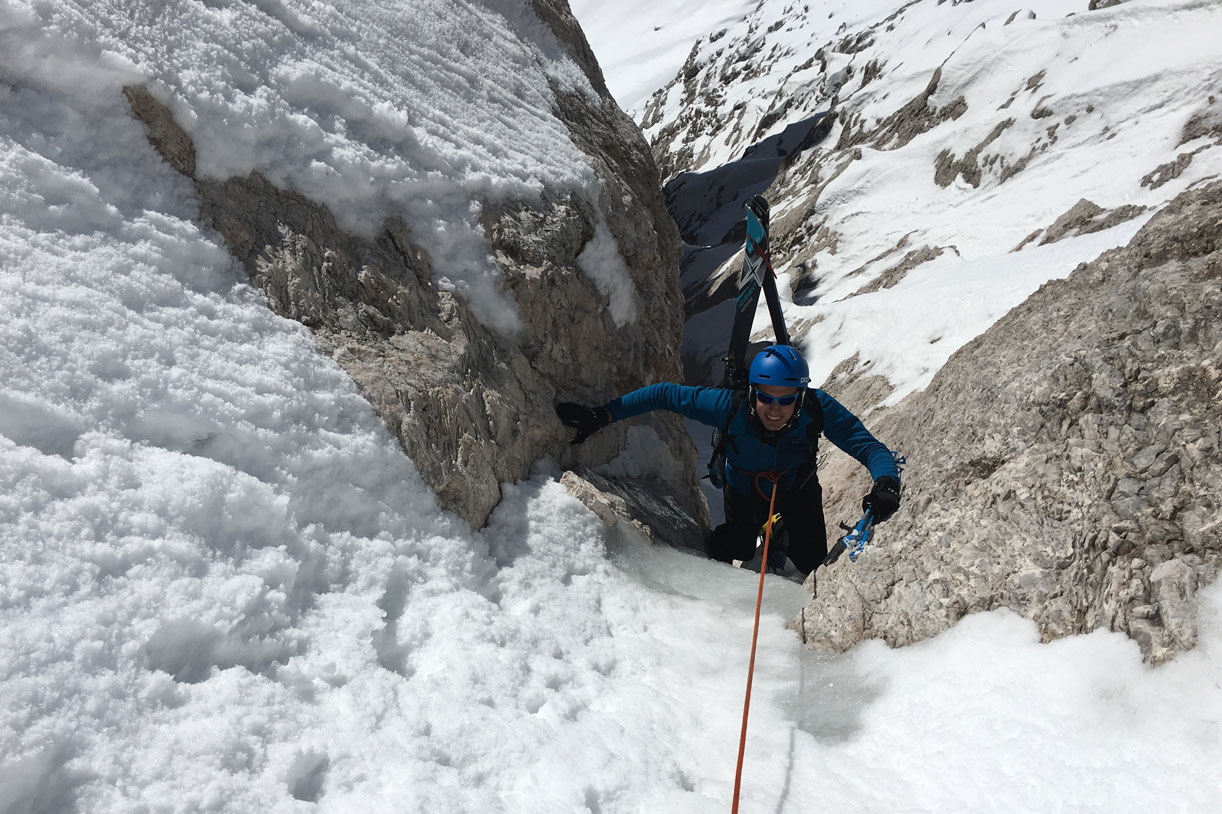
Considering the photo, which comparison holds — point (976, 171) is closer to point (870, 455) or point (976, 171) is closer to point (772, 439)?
point (772, 439)

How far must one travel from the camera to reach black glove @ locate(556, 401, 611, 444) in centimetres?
582

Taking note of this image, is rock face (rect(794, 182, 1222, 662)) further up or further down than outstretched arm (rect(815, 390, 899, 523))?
further up

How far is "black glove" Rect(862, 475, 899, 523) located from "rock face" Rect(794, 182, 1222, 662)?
10cm

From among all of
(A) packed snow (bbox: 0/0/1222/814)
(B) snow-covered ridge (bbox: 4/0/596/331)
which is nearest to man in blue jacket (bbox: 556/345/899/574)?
(A) packed snow (bbox: 0/0/1222/814)

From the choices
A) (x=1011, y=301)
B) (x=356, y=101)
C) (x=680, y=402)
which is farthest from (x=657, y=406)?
(x=1011, y=301)

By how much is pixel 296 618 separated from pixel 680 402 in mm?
3631

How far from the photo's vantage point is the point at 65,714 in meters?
2.25

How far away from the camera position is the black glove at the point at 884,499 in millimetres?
4691

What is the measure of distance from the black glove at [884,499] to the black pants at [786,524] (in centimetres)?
135

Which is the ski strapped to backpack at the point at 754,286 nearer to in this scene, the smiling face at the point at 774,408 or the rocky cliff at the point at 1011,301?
the rocky cliff at the point at 1011,301

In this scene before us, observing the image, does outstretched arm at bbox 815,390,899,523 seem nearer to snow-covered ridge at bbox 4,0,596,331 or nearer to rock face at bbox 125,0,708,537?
rock face at bbox 125,0,708,537

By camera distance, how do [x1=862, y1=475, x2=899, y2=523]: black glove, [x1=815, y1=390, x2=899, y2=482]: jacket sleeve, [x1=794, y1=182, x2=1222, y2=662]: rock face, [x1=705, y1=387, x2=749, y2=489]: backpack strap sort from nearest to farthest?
1. [x1=794, y1=182, x2=1222, y2=662]: rock face
2. [x1=862, y1=475, x2=899, y2=523]: black glove
3. [x1=815, y1=390, x2=899, y2=482]: jacket sleeve
4. [x1=705, y1=387, x2=749, y2=489]: backpack strap

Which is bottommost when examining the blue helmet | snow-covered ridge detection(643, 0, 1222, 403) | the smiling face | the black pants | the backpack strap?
snow-covered ridge detection(643, 0, 1222, 403)

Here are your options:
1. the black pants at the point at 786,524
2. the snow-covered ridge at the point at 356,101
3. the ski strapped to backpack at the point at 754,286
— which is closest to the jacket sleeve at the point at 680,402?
the black pants at the point at 786,524
